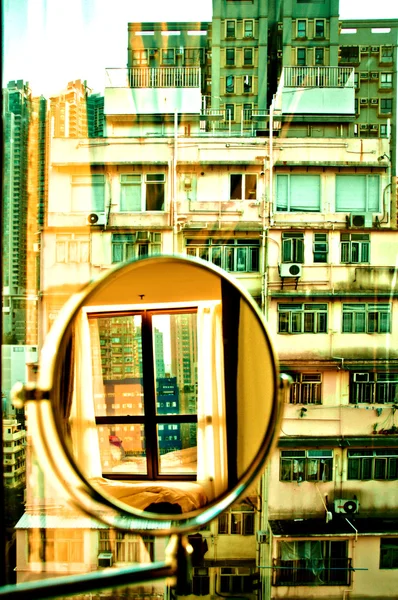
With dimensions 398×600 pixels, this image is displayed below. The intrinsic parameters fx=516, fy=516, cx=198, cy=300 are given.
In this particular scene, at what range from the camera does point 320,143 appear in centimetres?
166

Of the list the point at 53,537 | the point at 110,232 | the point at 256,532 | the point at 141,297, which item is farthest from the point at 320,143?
the point at 53,537

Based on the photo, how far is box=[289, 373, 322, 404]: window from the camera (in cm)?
170

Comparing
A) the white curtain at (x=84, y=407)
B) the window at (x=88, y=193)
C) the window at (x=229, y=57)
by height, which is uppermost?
the window at (x=229, y=57)

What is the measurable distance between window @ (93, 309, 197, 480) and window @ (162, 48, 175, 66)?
0.93 metres

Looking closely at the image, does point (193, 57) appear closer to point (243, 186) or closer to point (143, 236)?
point (243, 186)

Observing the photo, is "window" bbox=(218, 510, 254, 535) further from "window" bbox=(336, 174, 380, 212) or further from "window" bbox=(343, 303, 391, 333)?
"window" bbox=(336, 174, 380, 212)

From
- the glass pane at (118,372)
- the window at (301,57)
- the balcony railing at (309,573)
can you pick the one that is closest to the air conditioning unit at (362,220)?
the window at (301,57)

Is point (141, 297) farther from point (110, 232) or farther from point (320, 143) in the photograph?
point (320, 143)

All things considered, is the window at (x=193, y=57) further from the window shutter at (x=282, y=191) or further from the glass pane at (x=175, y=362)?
the glass pane at (x=175, y=362)

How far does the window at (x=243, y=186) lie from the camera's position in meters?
1.64

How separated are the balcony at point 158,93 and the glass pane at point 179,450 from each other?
98cm

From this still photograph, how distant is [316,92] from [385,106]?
0.21 metres

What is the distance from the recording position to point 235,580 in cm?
159

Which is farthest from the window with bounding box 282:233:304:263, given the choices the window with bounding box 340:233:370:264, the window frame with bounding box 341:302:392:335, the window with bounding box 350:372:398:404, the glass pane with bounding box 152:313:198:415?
the glass pane with bounding box 152:313:198:415
